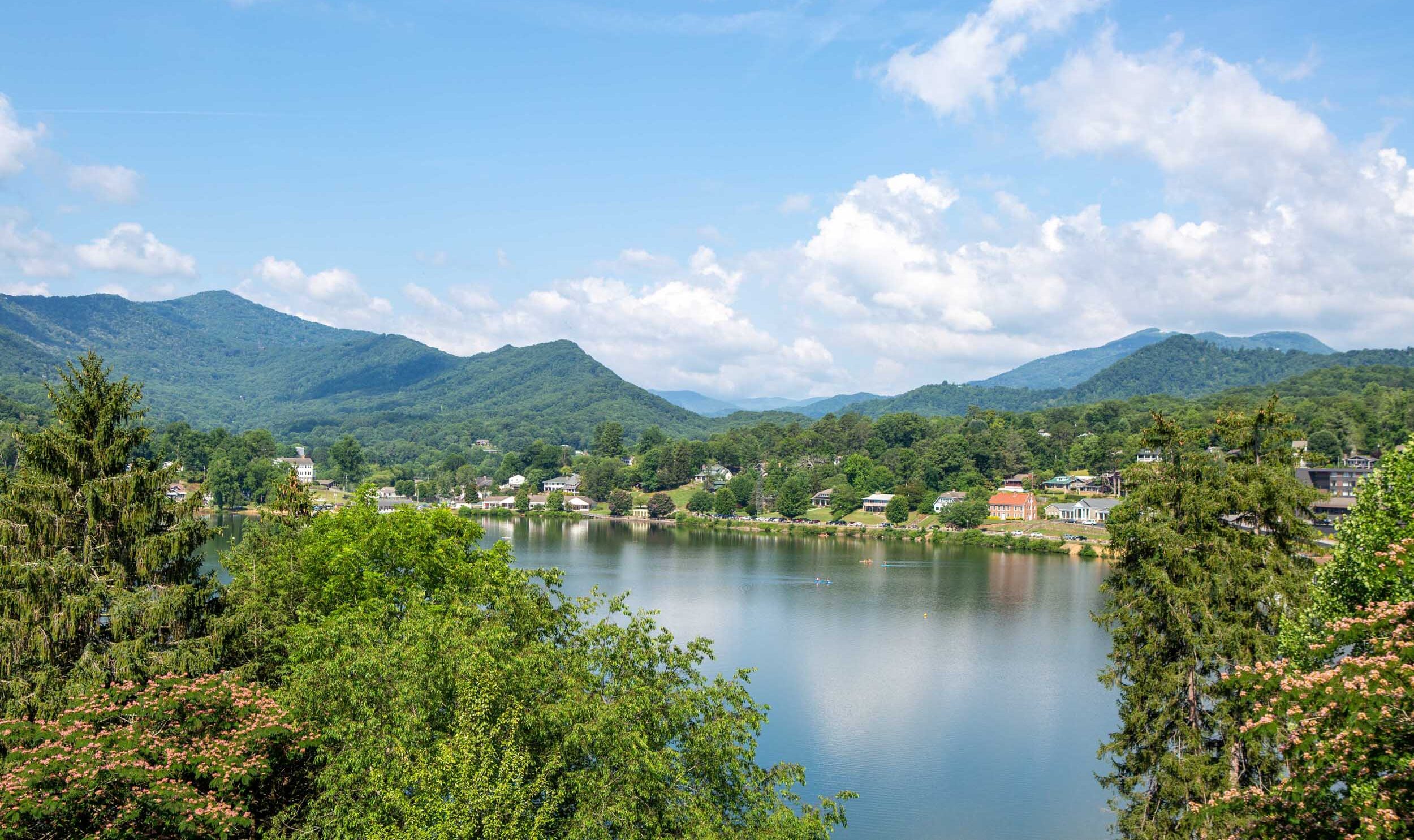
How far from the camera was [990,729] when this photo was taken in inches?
1111

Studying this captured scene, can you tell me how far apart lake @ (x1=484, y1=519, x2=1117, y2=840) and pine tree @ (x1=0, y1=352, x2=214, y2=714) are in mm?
15043

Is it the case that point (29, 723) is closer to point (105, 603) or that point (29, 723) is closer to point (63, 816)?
point (63, 816)

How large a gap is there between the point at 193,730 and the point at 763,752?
17.2 metres

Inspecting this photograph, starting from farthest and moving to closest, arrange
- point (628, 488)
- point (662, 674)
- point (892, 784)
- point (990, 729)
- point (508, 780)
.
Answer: point (628, 488) → point (990, 729) → point (892, 784) → point (662, 674) → point (508, 780)

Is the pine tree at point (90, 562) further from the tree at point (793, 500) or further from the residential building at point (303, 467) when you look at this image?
the residential building at point (303, 467)

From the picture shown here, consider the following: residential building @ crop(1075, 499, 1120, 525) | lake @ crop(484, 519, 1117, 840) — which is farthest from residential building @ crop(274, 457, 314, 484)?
residential building @ crop(1075, 499, 1120, 525)

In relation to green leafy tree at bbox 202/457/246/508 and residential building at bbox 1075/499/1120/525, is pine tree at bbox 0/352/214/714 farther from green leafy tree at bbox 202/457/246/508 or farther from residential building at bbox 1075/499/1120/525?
green leafy tree at bbox 202/457/246/508

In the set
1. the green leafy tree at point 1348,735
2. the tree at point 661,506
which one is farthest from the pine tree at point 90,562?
the tree at point 661,506

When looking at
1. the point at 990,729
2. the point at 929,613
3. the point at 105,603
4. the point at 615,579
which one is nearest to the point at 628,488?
the point at 615,579

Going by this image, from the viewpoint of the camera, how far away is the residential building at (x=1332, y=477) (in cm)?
8631

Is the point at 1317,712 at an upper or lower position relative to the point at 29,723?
upper

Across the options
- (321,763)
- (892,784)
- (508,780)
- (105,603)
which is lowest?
(892,784)

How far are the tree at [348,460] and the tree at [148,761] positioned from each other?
12430cm

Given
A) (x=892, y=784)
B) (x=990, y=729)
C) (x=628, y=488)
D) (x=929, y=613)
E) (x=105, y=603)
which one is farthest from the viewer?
(x=628, y=488)
